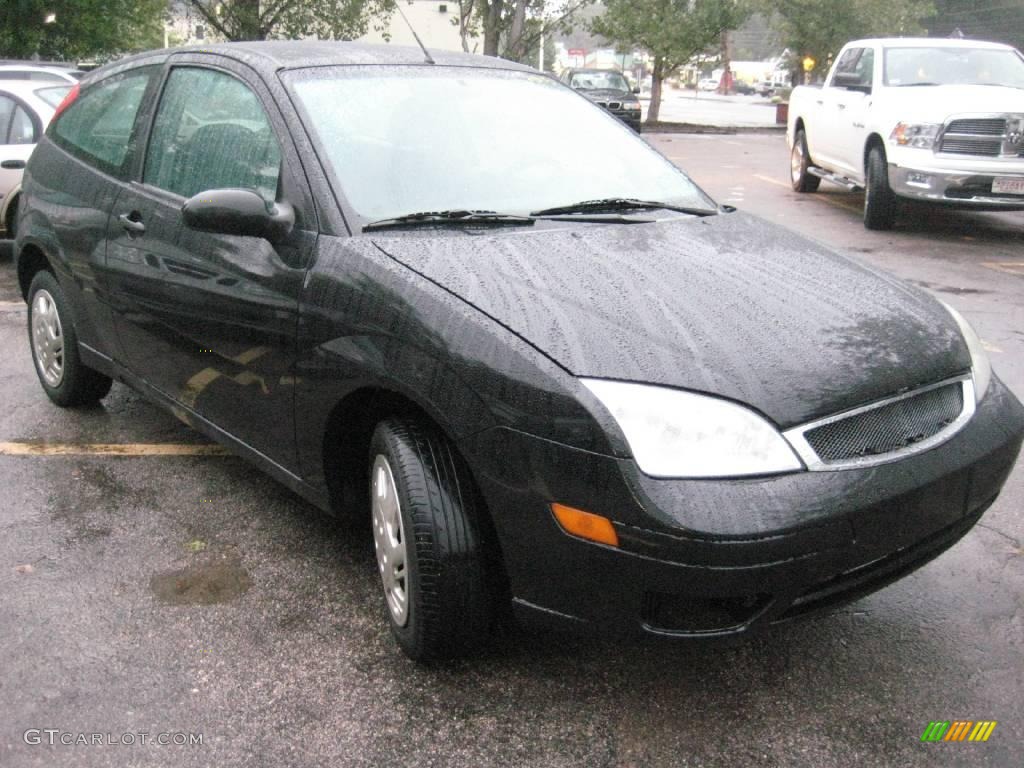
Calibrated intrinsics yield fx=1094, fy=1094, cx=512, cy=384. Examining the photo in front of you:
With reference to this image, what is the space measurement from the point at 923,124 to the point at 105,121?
7700mm

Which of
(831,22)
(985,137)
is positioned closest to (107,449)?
(985,137)

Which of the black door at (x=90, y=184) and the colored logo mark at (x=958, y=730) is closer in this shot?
the colored logo mark at (x=958, y=730)

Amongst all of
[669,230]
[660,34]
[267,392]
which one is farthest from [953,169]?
[660,34]

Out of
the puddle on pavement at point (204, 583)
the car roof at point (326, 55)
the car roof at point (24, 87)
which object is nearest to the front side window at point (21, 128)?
the car roof at point (24, 87)

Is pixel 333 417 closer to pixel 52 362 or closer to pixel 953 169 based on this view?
pixel 52 362

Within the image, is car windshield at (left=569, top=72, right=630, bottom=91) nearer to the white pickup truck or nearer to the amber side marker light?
the white pickup truck

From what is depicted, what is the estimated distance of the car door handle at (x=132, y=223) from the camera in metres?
3.94

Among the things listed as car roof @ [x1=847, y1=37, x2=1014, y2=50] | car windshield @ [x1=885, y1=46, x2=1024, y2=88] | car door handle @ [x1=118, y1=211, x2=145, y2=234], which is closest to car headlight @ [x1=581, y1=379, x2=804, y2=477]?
car door handle @ [x1=118, y1=211, x2=145, y2=234]

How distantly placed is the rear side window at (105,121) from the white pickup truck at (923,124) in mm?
7476

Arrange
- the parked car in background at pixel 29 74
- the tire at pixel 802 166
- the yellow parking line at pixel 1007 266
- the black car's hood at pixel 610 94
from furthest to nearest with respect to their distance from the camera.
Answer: the black car's hood at pixel 610 94, the tire at pixel 802 166, the parked car in background at pixel 29 74, the yellow parking line at pixel 1007 266

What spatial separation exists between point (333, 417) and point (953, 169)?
8120 mm

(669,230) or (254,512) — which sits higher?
(669,230)

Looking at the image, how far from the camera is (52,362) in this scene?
5.07 meters

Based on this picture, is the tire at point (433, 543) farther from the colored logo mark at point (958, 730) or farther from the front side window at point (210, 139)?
the colored logo mark at point (958, 730)
